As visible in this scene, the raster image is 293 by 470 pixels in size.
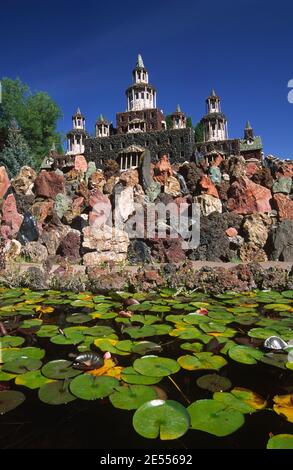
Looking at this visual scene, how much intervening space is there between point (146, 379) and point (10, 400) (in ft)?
3.86

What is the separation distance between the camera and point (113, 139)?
35000 millimetres

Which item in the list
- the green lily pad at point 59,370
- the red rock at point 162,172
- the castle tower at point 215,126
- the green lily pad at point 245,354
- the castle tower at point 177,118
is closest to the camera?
the green lily pad at point 59,370

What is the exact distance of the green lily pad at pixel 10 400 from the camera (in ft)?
8.32

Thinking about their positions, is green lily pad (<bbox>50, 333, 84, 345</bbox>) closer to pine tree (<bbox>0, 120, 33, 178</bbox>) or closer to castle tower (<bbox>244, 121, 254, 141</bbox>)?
pine tree (<bbox>0, 120, 33, 178</bbox>)

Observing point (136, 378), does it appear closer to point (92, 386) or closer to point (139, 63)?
point (92, 386)

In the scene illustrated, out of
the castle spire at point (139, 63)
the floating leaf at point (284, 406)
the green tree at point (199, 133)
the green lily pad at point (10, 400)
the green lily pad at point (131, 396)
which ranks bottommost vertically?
the floating leaf at point (284, 406)

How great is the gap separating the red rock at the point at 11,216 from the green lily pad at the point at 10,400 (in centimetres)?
1054

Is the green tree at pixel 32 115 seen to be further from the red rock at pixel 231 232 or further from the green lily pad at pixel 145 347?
the green lily pad at pixel 145 347

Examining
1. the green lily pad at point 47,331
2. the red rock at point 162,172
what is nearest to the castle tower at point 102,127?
the red rock at point 162,172

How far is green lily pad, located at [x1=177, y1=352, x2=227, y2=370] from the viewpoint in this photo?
10.6 ft

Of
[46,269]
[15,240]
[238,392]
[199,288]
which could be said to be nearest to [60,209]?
[15,240]

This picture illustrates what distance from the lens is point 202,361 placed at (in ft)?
11.0

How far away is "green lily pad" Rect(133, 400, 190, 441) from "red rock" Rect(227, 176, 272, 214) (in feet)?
38.8

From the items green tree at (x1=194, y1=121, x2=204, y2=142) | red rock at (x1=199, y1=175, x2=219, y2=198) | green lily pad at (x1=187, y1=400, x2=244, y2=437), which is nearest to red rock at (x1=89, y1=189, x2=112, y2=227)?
red rock at (x1=199, y1=175, x2=219, y2=198)
